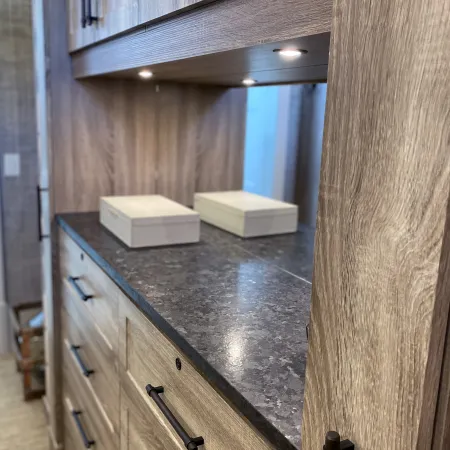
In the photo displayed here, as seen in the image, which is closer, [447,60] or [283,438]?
[447,60]

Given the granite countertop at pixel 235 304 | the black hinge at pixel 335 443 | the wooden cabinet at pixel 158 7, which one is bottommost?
the granite countertop at pixel 235 304

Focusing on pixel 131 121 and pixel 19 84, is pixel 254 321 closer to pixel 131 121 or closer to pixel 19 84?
pixel 131 121

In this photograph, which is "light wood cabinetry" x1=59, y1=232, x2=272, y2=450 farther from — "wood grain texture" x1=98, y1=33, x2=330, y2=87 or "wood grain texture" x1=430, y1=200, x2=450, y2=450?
"wood grain texture" x1=98, y1=33, x2=330, y2=87

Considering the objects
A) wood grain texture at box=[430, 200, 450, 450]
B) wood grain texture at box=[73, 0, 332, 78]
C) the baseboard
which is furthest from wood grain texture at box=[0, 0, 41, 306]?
wood grain texture at box=[430, 200, 450, 450]

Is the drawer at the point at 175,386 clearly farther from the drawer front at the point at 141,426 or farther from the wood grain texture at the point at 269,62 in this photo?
the wood grain texture at the point at 269,62

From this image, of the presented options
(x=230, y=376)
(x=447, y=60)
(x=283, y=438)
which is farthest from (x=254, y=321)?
(x=447, y=60)

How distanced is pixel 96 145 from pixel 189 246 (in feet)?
1.96

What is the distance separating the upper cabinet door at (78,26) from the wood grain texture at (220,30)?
197mm

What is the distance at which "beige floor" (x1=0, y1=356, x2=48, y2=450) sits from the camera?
214cm

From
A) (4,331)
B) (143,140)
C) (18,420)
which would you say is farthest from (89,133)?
(4,331)

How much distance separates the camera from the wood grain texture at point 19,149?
262 cm

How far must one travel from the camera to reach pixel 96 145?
1888 mm

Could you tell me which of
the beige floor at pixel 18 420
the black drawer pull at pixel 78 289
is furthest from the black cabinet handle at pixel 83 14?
the beige floor at pixel 18 420

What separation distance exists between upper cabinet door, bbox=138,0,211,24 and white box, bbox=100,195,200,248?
56 cm
